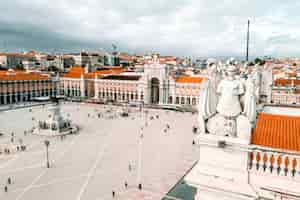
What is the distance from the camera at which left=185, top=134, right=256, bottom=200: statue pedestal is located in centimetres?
573

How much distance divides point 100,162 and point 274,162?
22650mm

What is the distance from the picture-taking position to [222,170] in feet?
19.6

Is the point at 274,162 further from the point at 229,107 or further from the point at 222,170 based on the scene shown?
the point at 229,107

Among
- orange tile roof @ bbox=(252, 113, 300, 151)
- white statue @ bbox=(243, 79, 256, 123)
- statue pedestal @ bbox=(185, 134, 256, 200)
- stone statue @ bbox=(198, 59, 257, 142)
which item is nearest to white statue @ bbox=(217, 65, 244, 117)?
stone statue @ bbox=(198, 59, 257, 142)

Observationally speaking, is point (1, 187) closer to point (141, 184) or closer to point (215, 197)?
point (141, 184)

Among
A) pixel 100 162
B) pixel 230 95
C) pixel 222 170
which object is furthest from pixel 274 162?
pixel 100 162

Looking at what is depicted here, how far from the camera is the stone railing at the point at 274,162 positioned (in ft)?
18.1

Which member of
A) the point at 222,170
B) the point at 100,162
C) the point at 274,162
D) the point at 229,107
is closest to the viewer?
the point at 274,162

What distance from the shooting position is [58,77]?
8662 centimetres

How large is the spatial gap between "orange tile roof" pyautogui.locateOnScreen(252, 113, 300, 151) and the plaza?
13.7 metres

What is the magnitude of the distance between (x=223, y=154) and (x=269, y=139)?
A: 148 centimetres

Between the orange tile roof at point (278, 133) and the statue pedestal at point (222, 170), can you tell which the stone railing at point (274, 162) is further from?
the orange tile roof at point (278, 133)

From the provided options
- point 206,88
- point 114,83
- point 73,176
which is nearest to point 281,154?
point 206,88

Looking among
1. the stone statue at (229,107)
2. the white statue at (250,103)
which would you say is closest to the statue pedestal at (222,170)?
the stone statue at (229,107)
